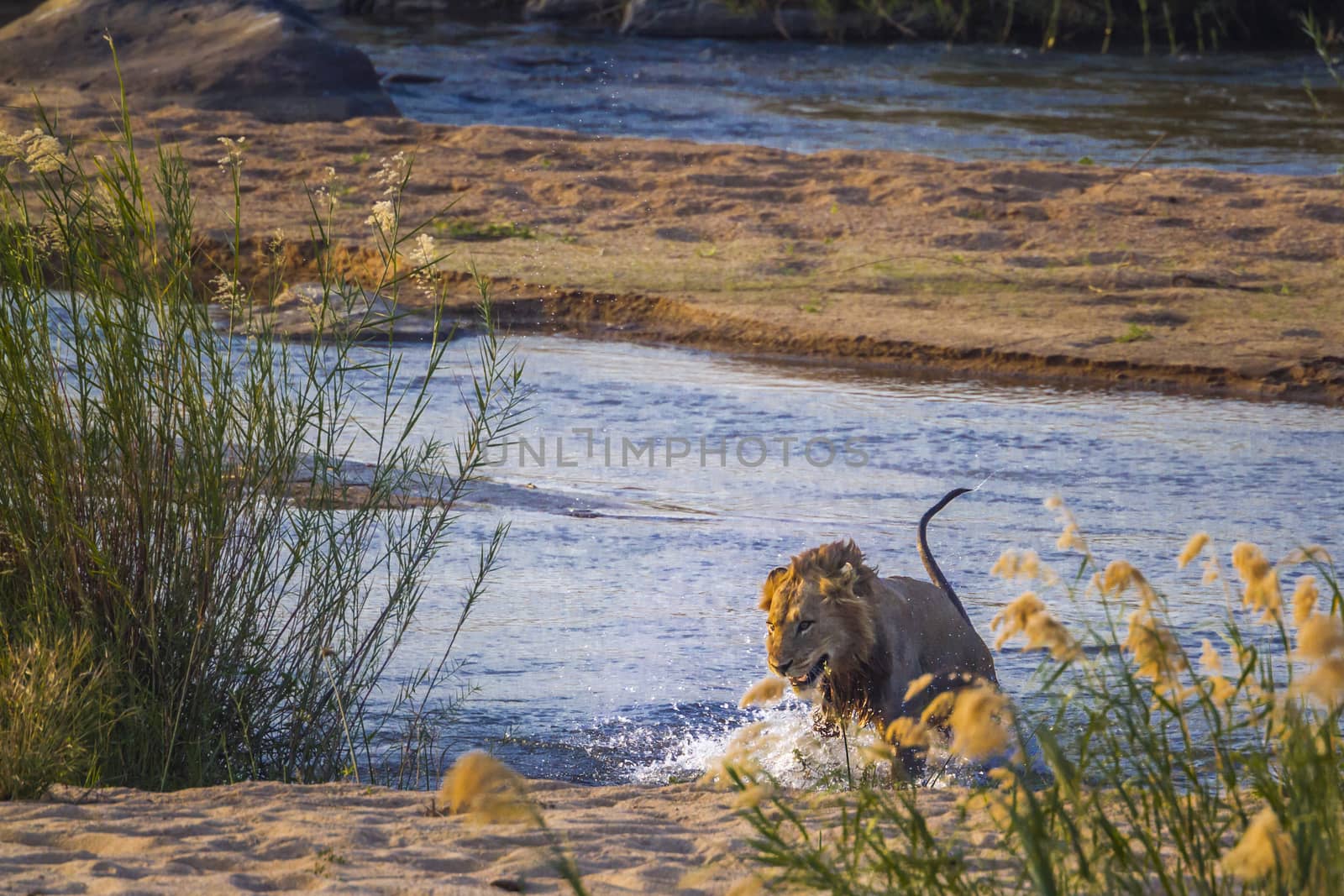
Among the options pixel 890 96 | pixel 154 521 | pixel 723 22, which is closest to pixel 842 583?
pixel 154 521

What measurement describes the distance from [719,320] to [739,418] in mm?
1794

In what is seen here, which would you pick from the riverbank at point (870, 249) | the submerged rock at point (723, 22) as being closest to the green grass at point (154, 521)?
the riverbank at point (870, 249)

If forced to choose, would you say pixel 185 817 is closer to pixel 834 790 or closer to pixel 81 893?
pixel 81 893

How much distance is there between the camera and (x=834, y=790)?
3645 mm

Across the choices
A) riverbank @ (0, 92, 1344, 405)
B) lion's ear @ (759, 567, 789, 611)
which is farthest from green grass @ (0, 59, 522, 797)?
riverbank @ (0, 92, 1344, 405)

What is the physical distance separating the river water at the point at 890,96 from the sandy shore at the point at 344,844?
488 inches

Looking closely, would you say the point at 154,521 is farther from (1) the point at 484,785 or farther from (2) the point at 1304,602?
(2) the point at 1304,602

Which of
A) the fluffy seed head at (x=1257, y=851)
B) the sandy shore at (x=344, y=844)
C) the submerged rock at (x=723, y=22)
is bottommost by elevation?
the sandy shore at (x=344, y=844)

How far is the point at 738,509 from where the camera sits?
6.70m

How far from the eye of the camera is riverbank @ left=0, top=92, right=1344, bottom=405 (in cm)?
891

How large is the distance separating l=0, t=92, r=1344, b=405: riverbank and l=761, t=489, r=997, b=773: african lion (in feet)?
13.6

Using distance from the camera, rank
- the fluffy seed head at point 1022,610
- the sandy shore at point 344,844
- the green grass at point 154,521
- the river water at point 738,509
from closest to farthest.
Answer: the fluffy seed head at point 1022,610, the sandy shore at point 344,844, the green grass at point 154,521, the river water at point 738,509

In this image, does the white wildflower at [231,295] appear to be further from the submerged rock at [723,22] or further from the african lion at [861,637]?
the submerged rock at [723,22]

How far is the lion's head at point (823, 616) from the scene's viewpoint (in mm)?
4480
